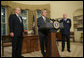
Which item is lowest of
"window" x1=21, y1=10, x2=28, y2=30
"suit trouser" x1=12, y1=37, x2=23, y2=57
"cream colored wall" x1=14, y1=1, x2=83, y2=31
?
"suit trouser" x1=12, y1=37, x2=23, y2=57

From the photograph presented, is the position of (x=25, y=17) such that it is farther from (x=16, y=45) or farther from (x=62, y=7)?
(x=16, y=45)

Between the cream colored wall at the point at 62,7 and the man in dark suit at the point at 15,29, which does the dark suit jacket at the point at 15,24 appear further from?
the cream colored wall at the point at 62,7

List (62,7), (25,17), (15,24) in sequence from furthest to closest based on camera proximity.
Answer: (62,7)
(25,17)
(15,24)

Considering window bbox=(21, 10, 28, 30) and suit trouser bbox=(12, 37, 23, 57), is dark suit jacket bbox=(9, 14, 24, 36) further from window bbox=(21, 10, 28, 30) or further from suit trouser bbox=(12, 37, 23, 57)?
window bbox=(21, 10, 28, 30)

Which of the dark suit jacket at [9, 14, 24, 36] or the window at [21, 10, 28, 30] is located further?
the window at [21, 10, 28, 30]

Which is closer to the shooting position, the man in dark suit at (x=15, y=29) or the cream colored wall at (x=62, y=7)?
the man in dark suit at (x=15, y=29)

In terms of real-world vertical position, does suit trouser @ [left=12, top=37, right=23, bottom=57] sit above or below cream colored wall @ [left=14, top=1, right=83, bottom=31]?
below

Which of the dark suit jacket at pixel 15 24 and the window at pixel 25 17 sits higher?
the window at pixel 25 17

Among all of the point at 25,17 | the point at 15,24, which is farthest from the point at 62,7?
the point at 15,24

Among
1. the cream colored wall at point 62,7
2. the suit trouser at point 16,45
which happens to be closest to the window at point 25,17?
the cream colored wall at point 62,7

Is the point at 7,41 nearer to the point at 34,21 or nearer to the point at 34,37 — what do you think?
the point at 34,37

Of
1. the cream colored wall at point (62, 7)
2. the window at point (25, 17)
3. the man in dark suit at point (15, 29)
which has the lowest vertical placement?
the man in dark suit at point (15, 29)

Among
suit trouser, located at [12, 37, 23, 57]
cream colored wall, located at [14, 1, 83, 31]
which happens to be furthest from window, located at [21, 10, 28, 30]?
suit trouser, located at [12, 37, 23, 57]

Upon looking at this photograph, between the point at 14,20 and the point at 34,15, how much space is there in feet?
16.3
